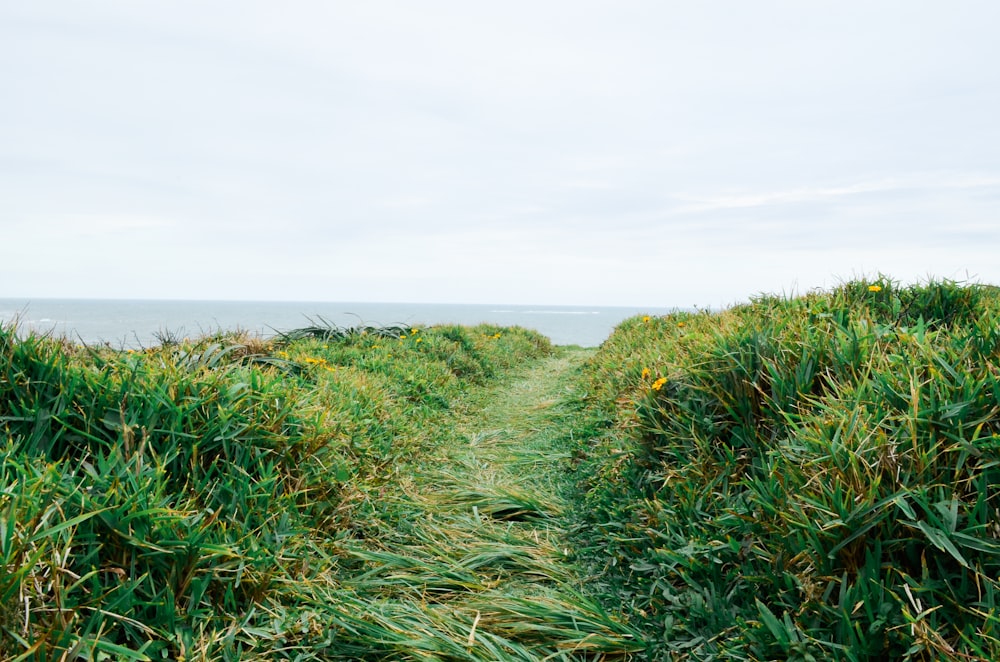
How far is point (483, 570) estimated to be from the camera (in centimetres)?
253

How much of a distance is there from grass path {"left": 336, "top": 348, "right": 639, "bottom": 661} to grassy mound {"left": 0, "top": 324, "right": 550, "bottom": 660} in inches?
5.8

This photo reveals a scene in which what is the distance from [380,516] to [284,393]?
0.86 metres

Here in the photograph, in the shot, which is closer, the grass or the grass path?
the grass

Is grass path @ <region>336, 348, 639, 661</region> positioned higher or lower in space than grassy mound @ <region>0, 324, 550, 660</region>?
lower

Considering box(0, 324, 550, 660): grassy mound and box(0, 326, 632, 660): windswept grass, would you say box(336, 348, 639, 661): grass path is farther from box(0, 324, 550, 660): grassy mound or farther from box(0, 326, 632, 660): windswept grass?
box(0, 324, 550, 660): grassy mound

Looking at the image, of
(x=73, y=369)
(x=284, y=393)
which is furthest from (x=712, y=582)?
(x=73, y=369)

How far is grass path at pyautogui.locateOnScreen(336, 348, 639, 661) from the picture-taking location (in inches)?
75.8

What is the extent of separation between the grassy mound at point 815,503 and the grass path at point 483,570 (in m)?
0.23

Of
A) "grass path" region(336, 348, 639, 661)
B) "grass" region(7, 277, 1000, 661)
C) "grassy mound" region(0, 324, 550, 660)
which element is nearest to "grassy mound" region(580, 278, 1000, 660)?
"grass" region(7, 277, 1000, 661)

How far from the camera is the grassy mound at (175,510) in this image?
155cm

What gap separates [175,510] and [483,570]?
1.34 m

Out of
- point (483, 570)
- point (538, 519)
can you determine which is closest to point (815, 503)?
point (483, 570)

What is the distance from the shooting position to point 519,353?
1137 cm

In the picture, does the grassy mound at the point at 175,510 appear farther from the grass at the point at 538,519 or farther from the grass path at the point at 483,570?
the grass path at the point at 483,570
